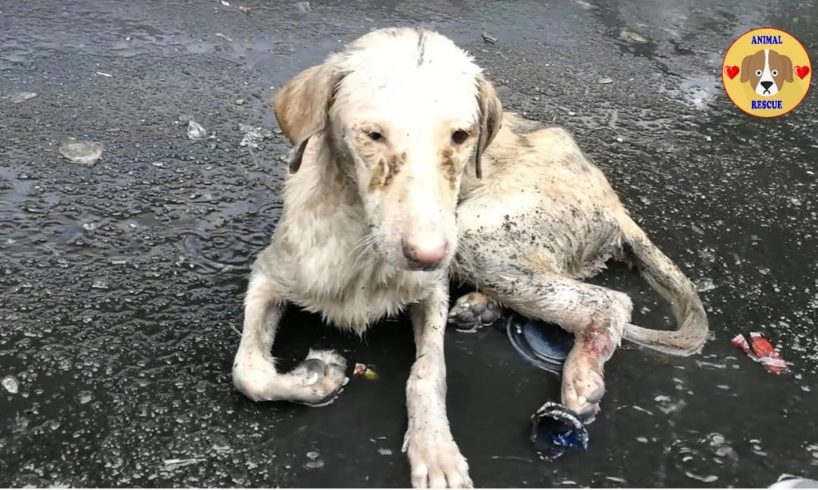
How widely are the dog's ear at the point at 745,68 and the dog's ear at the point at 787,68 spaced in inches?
12.2

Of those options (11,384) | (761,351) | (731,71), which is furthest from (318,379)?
(731,71)

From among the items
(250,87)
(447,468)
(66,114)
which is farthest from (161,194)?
(447,468)

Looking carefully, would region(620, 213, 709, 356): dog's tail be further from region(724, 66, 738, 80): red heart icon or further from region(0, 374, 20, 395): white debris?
region(724, 66, 738, 80): red heart icon

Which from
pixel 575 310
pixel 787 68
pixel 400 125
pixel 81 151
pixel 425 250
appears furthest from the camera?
pixel 787 68

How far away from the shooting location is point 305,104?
296cm

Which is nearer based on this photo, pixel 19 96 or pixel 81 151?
pixel 81 151

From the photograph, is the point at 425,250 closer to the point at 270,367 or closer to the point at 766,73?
the point at 270,367

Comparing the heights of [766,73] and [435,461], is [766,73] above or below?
above

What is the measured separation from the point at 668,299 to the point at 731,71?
3.57 metres

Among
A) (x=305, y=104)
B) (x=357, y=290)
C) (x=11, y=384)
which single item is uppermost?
(x=305, y=104)

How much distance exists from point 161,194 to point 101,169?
46 centimetres

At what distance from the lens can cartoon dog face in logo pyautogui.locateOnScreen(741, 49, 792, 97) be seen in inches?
242

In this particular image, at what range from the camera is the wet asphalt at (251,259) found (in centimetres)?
285

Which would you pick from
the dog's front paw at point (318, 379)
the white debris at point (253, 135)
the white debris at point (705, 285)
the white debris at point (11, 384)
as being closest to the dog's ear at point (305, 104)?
the dog's front paw at point (318, 379)
